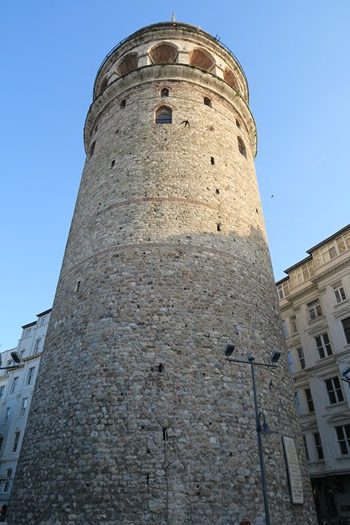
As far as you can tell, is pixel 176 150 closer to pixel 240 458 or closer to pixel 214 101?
pixel 214 101

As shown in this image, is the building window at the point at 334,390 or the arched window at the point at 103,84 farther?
the arched window at the point at 103,84

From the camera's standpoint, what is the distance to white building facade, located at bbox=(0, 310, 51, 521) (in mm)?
24047

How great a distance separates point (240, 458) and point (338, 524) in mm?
10477

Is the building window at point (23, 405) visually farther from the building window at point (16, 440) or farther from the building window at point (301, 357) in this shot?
the building window at point (301, 357)

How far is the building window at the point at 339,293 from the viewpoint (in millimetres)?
19078

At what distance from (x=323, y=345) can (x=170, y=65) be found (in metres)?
13.7

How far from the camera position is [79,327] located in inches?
429

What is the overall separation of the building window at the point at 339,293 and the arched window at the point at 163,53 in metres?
12.1

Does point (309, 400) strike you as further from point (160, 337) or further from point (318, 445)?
point (160, 337)

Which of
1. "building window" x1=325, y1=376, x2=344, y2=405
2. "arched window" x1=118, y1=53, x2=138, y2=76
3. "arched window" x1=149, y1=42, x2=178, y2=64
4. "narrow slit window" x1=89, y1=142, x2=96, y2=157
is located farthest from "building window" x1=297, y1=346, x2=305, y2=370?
"arched window" x1=118, y1=53, x2=138, y2=76

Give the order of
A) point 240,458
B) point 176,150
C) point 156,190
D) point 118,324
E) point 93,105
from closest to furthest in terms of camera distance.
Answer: point 240,458 < point 118,324 < point 156,190 < point 176,150 < point 93,105

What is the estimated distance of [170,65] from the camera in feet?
51.4

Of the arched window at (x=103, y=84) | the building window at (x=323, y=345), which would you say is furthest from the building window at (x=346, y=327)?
the arched window at (x=103, y=84)

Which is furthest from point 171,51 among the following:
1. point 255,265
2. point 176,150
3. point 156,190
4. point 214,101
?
point 255,265
